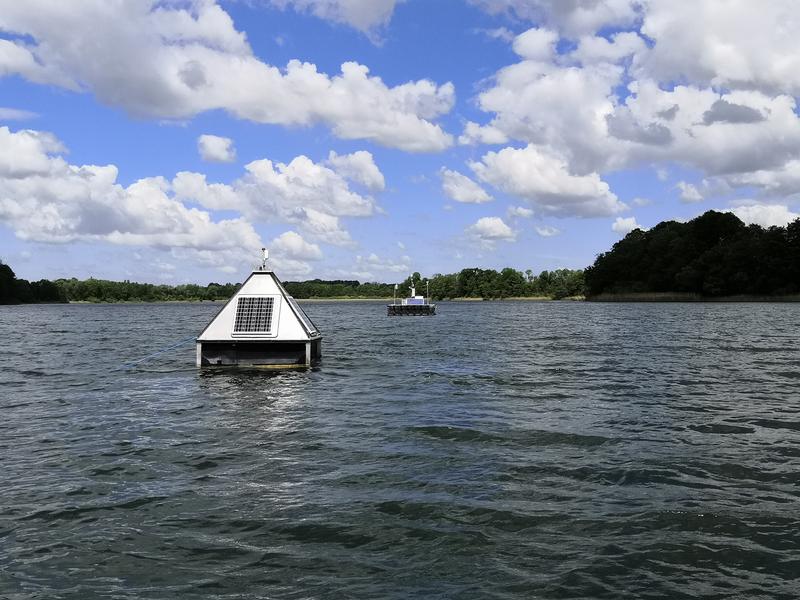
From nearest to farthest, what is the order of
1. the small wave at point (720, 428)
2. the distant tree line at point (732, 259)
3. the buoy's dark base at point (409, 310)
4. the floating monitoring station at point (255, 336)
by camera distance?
the small wave at point (720, 428) → the floating monitoring station at point (255, 336) → the buoy's dark base at point (409, 310) → the distant tree line at point (732, 259)

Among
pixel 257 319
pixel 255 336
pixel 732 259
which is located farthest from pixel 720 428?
pixel 732 259

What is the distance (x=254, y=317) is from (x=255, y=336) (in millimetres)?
1031

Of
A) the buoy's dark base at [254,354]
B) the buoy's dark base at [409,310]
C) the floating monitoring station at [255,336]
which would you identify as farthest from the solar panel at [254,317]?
the buoy's dark base at [409,310]

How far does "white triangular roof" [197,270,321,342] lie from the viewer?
110 ft

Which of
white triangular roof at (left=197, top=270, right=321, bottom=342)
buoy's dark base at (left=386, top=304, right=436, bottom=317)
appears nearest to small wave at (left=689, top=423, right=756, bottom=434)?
white triangular roof at (left=197, top=270, right=321, bottom=342)

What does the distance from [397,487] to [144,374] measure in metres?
24.1

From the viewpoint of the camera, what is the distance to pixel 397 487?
12250mm

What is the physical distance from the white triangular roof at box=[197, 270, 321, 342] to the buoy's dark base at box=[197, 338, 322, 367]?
1.14 feet

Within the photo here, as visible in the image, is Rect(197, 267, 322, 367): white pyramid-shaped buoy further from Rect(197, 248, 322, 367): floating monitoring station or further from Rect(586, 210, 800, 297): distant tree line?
Rect(586, 210, 800, 297): distant tree line

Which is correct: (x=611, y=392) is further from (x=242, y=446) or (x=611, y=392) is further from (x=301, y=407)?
(x=242, y=446)

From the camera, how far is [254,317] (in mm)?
33969

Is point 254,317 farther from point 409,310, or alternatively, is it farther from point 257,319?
point 409,310

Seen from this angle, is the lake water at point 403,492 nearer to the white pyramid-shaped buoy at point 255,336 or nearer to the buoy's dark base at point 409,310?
the white pyramid-shaped buoy at point 255,336

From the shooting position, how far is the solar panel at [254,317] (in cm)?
3381
